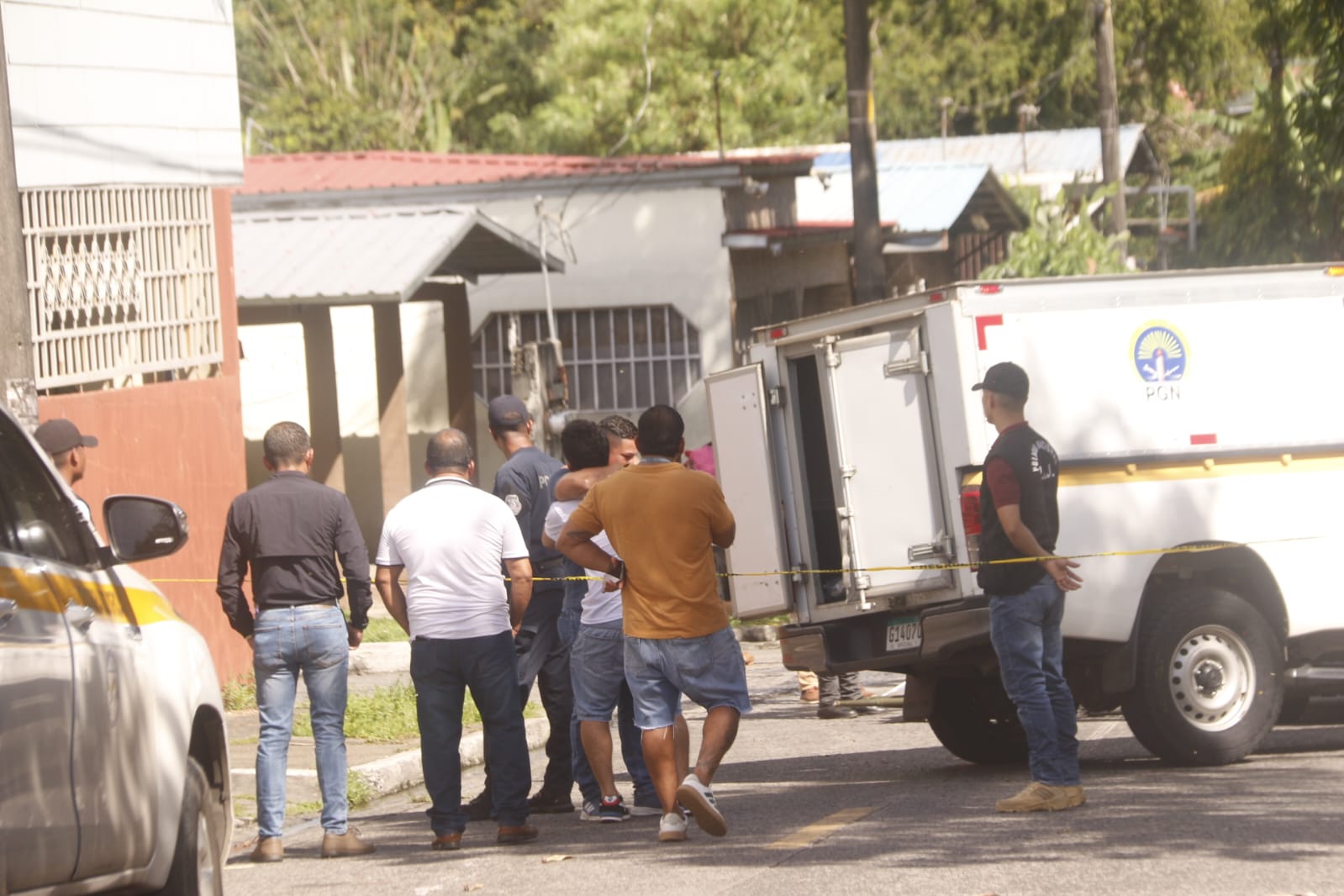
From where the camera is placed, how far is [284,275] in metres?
19.0

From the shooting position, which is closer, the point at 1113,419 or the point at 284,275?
the point at 1113,419

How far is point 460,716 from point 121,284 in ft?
19.4

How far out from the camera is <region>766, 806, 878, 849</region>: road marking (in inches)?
315

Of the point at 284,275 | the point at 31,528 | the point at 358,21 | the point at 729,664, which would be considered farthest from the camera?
the point at 358,21

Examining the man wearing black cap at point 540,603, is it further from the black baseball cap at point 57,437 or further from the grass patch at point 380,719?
the grass patch at point 380,719

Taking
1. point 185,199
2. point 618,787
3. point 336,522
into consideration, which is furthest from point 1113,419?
point 185,199

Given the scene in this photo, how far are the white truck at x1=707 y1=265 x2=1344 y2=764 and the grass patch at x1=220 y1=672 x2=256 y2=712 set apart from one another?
448 cm

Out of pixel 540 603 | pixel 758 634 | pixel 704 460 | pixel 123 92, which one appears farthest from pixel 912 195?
pixel 540 603

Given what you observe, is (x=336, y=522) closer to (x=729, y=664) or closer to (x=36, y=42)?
(x=729, y=664)

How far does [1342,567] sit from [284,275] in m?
11.9

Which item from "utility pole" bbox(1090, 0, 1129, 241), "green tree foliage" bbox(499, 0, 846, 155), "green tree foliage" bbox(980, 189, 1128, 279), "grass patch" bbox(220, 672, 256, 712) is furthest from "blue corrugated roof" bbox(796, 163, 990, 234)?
"grass patch" bbox(220, 672, 256, 712)

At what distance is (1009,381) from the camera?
8.40 m

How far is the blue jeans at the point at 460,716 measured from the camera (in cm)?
831

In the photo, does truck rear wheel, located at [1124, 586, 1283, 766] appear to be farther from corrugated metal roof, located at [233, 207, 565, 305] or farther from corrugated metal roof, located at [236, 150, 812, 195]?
corrugated metal roof, located at [236, 150, 812, 195]
